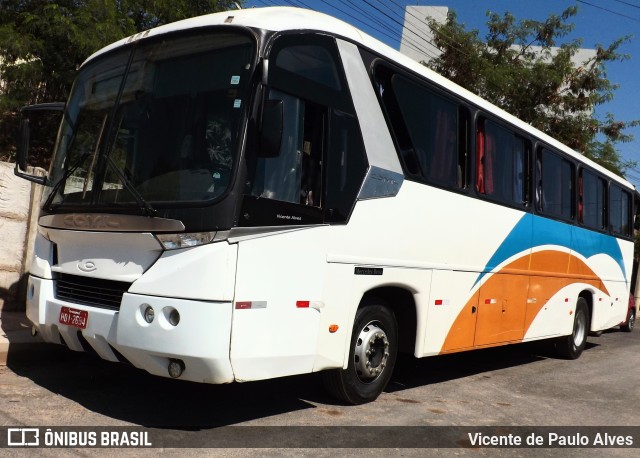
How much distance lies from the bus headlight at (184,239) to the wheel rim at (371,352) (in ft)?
6.49

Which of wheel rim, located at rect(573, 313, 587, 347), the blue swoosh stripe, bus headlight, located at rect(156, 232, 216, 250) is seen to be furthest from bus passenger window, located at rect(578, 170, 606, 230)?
bus headlight, located at rect(156, 232, 216, 250)

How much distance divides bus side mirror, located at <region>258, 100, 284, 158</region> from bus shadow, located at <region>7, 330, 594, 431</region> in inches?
85.9

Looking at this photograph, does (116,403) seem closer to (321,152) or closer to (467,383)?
(321,152)

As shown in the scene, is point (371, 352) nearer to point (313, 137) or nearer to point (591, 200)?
point (313, 137)

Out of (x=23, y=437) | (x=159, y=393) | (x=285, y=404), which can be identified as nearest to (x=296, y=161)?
(x=285, y=404)

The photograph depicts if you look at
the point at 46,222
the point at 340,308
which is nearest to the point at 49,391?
the point at 46,222

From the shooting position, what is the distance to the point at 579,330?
11.3 metres

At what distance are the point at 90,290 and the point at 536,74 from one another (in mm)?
18330

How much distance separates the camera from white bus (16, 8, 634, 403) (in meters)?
4.68

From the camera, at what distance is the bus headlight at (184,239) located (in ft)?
15.2

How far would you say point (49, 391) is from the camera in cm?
575

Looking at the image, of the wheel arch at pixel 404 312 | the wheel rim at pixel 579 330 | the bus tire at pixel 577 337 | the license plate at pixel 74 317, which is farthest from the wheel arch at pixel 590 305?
the license plate at pixel 74 317

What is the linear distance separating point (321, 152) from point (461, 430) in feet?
8.83

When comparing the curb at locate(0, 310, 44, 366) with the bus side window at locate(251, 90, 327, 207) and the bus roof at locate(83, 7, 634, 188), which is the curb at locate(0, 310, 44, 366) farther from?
the bus side window at locate(251, 90, 327, 207)
